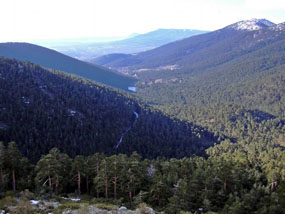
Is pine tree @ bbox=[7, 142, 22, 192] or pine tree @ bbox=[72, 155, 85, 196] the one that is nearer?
pine tree @ bbox=[7, 142, 22, 192]

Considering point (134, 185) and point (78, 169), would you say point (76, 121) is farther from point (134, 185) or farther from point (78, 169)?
point (134, 185)

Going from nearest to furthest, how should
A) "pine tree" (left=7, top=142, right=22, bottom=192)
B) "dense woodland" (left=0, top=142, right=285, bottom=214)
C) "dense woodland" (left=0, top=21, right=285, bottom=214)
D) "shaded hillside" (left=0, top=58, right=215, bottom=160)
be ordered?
"dense woodland" (left=0, top=142, right=285, bottom=214) < "dense woodland" (left=0, top=21, right=285, bottom=214) < "pine tree" (left=7, top=142, right=22, bottom=192) < "shaded hillside" (left=0, top=58, right=215, bottom=160)

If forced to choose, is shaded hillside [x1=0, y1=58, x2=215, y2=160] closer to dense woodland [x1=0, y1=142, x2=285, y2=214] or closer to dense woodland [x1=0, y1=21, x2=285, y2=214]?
dense woodland [x1=0, y1=21, x2=285, y2=214]

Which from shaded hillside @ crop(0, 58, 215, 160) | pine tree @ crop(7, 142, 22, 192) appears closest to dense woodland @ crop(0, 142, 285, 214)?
pine tree @ crop(7, 142, 22, 192)

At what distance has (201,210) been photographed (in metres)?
34.3

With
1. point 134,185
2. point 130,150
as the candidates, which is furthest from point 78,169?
point 130,150

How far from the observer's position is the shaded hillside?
257 feet

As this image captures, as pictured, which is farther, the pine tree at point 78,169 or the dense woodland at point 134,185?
the pine tree at point 78,169

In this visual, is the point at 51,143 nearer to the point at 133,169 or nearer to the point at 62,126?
the point at 62,126

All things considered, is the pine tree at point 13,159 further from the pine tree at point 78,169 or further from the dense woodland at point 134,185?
the pine tree at point 78,169

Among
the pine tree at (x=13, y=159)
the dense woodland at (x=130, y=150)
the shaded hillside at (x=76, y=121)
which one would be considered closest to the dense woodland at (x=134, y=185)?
the pine tree at (x=13, y=159)

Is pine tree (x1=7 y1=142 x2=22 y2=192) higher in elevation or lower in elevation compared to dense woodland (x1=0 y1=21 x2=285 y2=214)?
higher

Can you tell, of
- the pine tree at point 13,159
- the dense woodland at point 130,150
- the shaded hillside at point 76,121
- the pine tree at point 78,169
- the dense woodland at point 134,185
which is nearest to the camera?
the dense woodland at point 134,185

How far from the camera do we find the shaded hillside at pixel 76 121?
78375mm
